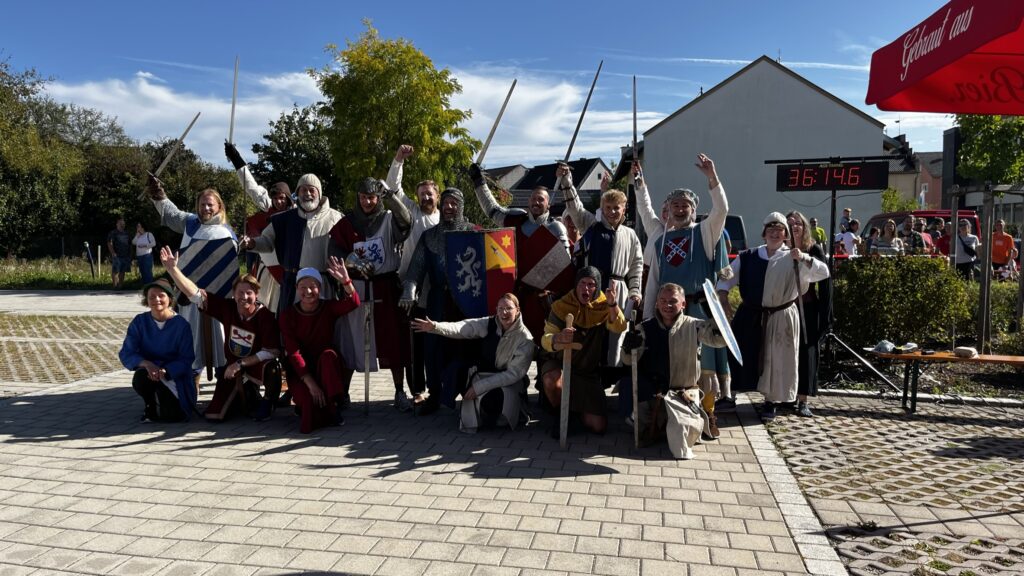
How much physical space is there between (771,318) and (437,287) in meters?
2.68

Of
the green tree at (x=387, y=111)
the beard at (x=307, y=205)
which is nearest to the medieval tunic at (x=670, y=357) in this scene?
the beard at (x=307, y=205)

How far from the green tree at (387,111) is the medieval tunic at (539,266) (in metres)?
12.7

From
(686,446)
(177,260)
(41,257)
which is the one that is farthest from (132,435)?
(41,257)

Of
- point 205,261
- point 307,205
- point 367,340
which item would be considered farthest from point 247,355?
point 307,205

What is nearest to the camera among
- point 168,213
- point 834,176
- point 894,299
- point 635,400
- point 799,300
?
point 635,400

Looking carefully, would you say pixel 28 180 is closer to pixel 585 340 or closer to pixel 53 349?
pixel 53 349

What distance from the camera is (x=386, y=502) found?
3.88m

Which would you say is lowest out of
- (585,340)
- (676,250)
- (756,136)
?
(585,340)

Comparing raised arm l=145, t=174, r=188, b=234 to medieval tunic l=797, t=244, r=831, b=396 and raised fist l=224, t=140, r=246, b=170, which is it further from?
medieval tunic l=797, t=244, r=831, b=396

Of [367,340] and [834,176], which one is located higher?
[834,176]

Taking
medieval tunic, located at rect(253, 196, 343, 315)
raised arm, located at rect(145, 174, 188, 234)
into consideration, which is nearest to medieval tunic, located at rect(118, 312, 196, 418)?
medieval tunic, located at rect(253, 196, 343, 315)

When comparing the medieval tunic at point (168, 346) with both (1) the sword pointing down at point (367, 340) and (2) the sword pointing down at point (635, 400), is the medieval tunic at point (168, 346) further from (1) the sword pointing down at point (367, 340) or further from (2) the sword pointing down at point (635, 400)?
(2) the sword pointing down at point (635, 400)

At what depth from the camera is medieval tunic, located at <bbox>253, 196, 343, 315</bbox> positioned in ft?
19.4

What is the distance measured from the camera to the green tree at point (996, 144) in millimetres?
18516
